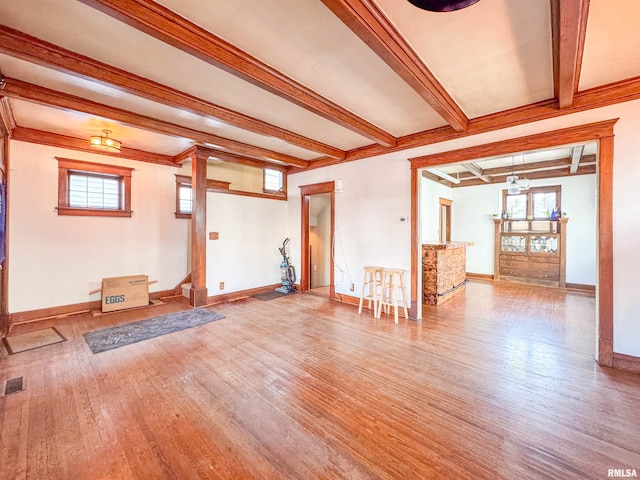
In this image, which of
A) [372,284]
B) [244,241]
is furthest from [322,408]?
[244,241]

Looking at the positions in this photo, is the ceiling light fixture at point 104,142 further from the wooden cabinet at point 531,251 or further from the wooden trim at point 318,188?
the wooden cabinet at point 531,251

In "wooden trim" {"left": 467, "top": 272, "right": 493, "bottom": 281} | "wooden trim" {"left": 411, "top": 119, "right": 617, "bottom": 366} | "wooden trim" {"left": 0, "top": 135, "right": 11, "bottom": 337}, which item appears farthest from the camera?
"wooden trim" {"left": 467, "top": 272, "right": 493, "bottom": 281}

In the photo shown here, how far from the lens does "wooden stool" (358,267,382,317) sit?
14.1ft

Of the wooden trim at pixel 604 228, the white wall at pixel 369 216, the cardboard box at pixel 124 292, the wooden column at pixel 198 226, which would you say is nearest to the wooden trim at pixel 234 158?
the wooden column at pixel 198 226

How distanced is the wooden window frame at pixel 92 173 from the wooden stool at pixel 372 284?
4413 mm

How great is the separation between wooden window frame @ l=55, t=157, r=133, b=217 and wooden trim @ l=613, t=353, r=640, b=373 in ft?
22.9

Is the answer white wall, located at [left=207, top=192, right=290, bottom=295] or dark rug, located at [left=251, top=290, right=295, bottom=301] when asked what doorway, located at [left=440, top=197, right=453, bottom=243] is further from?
dark rug, located at [left=251, top=290, right=295, bottom=301]

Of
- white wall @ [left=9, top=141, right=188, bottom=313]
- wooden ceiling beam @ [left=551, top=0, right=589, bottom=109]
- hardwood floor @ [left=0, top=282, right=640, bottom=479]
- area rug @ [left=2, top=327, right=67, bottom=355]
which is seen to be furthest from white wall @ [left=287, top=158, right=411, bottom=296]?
area rug @ [left=2, top=327, right=67, bottom=355]

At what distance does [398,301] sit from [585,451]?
9.09 feet

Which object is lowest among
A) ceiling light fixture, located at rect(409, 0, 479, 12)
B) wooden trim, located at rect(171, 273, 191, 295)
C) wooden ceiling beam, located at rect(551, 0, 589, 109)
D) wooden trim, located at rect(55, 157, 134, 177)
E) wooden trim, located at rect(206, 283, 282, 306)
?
wooden trim, located at rect(206, 283, 282, 306)

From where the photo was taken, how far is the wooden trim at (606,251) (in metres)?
2.63

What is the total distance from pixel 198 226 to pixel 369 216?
3.06m

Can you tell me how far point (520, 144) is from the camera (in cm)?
318

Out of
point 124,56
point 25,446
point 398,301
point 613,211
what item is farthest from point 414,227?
point 25,446
